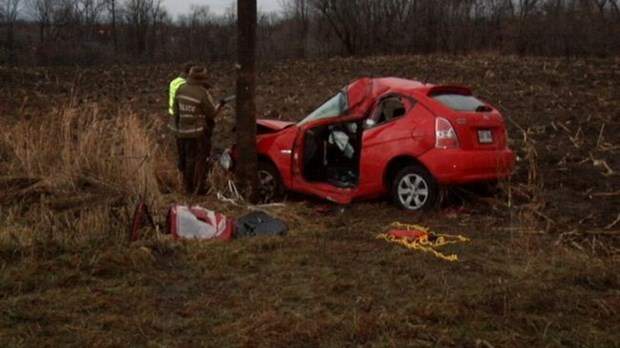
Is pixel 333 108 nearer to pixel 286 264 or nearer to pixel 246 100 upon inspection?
pixel 246 100

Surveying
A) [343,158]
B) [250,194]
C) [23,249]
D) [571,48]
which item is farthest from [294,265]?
[571,48]

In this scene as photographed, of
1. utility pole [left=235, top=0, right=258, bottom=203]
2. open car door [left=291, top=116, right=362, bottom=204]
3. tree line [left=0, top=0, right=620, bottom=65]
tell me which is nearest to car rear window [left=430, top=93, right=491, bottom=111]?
open car door [left=291, top=116, right=362, bottom=204]

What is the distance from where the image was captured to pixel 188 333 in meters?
4.70

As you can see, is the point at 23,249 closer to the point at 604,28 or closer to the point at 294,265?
the point at 294,265

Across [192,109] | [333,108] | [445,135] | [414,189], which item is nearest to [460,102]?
[445,135]

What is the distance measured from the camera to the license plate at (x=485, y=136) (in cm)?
854

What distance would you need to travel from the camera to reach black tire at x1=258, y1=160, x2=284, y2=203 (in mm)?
9773

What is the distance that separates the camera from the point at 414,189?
8.64 meters

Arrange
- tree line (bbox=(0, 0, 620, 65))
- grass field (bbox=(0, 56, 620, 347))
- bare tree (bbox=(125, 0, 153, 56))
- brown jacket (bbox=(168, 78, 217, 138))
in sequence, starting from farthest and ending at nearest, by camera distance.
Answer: bare tree (bbox=(125, 0, 153, 56)) → tree line (bbox=(0, 0, 620, 65)) → brown jacket (bbox=(168, 78, 217, 138)) → grass field (bbox=(0, 56, 620, 347))

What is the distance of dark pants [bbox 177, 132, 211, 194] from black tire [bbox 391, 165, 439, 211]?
8.52 ft

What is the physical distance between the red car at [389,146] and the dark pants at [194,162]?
73 centimetres

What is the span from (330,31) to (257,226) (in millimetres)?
54649

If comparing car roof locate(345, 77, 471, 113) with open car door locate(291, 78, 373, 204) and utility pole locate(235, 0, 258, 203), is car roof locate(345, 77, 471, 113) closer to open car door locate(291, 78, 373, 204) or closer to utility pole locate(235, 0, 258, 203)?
open car door locate(291, 78, 373, 204)

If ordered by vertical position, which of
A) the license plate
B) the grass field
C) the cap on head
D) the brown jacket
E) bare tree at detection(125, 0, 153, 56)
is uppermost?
bare tree at detection(125, 0, 153, 56)
